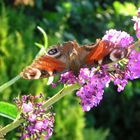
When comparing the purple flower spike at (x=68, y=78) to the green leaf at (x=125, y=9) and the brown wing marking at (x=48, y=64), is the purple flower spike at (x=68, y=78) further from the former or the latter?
the green leaf at (x=125, y=9)

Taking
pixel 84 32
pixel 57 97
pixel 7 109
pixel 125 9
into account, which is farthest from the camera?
pixel 84 32

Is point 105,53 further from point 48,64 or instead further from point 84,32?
point 84,32

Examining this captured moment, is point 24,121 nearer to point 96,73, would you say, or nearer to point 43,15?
point 96,73

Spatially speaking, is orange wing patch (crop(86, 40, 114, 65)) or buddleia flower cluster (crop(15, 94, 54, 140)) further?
buddleia flower cluster (crop(15, 94, 54, 140))

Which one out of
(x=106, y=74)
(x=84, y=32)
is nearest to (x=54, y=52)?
(x=106, y=74)

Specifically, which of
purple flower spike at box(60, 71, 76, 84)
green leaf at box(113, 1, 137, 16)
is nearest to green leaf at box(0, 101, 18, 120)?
purple flower spike at box(60, 71, 76, 84)

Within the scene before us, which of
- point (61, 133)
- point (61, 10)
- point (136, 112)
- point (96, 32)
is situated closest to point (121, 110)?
point (136, 112)

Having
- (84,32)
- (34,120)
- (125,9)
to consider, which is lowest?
(34,120)

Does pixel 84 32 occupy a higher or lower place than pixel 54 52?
higher

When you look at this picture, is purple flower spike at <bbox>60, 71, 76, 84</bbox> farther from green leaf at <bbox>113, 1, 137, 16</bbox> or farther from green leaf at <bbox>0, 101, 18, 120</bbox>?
green leaf at <bbox>113, 1, 137, 16</bbox>
